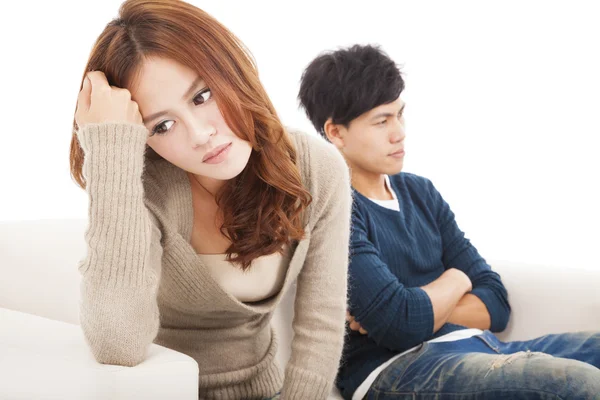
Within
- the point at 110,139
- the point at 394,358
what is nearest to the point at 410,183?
the point at 394,358

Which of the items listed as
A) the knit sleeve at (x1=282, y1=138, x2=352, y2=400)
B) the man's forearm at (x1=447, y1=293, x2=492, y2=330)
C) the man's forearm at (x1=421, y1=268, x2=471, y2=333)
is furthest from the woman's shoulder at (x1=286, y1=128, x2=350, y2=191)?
the man's forearm at (x1=447, y1=293, x2=492, y2=330)

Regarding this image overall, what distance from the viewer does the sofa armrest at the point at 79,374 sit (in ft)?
3.61

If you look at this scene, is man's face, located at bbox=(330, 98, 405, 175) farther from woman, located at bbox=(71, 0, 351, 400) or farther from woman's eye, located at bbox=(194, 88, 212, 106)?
woman's eye, located at bbox=(194, 88, 212, 106)

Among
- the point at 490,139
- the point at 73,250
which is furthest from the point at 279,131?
the point at 490,139

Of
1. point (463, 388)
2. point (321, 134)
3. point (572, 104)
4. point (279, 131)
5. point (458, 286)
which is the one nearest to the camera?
point (279, 131)

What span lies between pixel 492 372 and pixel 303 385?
423 mm

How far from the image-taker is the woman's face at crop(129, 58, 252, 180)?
1.25 meters

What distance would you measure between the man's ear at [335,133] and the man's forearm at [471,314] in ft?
1.83

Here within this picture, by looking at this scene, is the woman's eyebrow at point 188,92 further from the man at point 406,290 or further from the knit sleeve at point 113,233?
the man at point 406,290

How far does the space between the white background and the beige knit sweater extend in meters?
1.32

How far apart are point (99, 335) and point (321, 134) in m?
1.04

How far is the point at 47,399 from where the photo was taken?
1.10 metres

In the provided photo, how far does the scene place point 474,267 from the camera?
6.36ft

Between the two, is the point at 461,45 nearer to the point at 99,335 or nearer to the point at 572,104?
the point at 572,104
